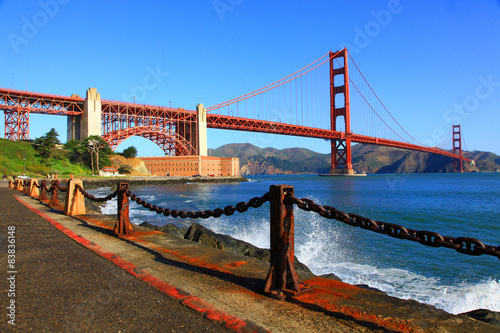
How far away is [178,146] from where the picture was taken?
8594 cm

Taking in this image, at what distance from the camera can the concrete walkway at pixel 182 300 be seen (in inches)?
98.3

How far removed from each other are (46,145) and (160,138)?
94.1 ft

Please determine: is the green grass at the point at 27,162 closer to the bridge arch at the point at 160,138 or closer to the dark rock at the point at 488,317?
the bridge arch at the point at 160,138

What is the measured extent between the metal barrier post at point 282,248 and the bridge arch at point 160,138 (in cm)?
7084

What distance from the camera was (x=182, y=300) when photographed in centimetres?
297

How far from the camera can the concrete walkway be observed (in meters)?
2.50

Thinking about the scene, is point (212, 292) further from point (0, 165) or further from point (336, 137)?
point (336, 137)

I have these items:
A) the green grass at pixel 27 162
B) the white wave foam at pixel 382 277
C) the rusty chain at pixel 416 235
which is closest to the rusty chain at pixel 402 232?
the rusty chain at pixel 416 235

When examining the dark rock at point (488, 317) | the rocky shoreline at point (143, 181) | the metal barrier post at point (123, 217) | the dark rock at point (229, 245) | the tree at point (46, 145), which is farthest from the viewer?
the tree at point (46, 145)

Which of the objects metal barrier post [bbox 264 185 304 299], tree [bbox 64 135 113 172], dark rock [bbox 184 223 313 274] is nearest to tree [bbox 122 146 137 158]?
tree [bbox 64 135 113 172]

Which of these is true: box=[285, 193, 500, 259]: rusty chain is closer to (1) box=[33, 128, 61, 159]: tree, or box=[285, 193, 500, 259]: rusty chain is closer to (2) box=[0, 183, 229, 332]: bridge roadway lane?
(2) box=[0, 183, 229, 332]: bridge roadway lane

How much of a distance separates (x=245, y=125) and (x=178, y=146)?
2065 cm

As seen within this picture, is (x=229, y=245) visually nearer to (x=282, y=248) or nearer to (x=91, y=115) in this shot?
(x=282, y=248)

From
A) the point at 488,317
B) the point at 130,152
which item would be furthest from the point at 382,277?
the point at 130,152
